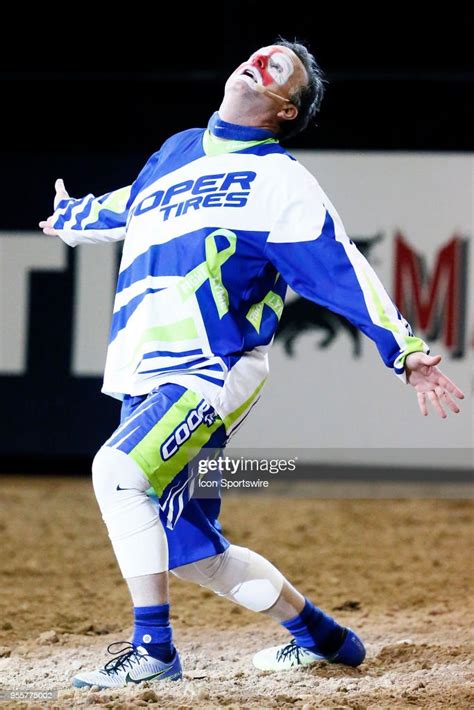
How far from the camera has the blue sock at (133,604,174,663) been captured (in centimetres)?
356

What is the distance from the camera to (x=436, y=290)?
28.3ft

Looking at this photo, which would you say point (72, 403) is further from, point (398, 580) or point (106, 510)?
point (106, 510)

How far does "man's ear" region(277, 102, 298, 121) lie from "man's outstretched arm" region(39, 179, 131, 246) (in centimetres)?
60

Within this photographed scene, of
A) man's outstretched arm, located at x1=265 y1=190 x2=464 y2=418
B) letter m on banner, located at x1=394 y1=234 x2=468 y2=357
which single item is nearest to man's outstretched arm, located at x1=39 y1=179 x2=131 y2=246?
man's outstretched arm, located at x1=265 y1=190 x2=464 y2=418

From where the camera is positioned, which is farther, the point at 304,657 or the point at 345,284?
the point at 304,657

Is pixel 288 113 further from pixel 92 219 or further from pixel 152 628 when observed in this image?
pixel 152 628

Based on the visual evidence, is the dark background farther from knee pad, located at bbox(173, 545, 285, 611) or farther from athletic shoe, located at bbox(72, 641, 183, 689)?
athletic shoe, located at bbox(72, 641, 183, 689)

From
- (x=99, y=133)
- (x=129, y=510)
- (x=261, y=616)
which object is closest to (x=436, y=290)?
(x=99, y=133)

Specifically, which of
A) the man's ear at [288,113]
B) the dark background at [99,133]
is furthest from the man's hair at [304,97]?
the dark background at [99,133]

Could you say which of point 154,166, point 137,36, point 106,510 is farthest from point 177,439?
point 137,36

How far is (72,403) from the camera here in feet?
28.3

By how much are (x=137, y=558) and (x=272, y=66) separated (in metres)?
1.71

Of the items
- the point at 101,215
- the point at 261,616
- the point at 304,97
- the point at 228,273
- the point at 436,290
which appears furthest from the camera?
the point at 436,290

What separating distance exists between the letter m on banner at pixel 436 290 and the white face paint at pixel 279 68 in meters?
4.82
